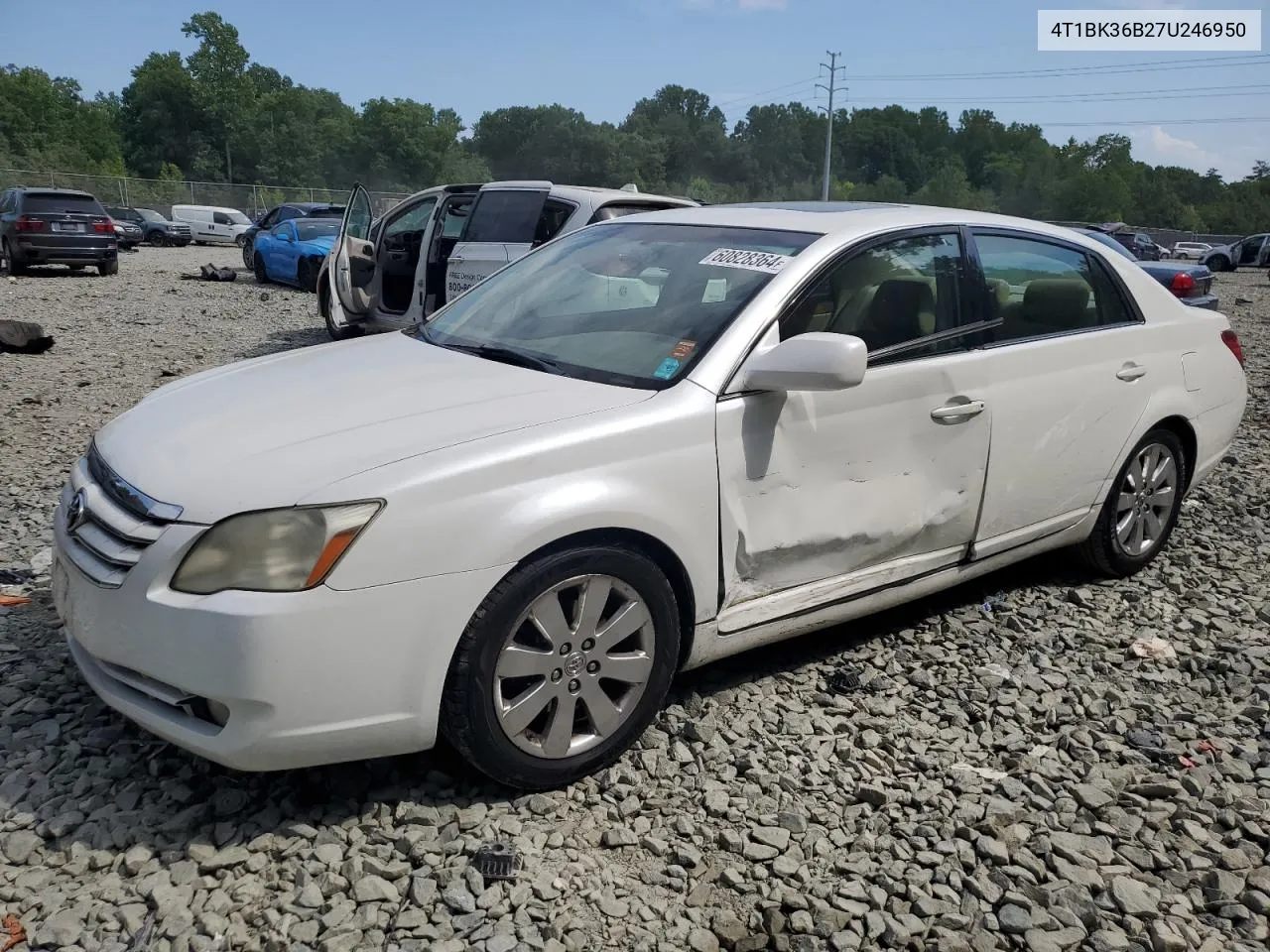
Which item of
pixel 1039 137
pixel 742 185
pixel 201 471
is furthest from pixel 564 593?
pixel 1039 137

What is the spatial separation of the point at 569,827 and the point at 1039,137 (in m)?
133

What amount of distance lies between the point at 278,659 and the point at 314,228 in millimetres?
17106

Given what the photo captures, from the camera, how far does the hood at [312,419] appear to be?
259cm

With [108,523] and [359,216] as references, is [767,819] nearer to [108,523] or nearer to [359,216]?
[108,523]

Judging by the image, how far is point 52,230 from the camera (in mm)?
19047

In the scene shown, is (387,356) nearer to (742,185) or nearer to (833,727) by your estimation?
(833,727)

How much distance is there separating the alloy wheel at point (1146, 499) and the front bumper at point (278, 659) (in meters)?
3.21

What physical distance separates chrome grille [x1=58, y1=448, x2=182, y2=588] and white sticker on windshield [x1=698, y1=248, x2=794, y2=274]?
6.32 feet

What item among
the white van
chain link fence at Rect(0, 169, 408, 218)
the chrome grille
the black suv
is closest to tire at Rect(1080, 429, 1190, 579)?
the chrome grille

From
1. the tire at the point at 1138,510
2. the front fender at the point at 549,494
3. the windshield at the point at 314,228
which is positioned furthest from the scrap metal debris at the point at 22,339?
the tire at the point at 1138,510

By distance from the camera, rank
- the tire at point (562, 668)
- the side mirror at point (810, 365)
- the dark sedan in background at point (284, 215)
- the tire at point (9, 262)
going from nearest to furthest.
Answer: the tire at point (562, 668), the side mirror at point (810, 365), the tire at point (9, 262), the dark sedan in background at point (284, 215)

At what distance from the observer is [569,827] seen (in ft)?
9.25

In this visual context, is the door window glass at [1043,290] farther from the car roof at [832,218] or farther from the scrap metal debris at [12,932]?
the scrap metal debris at [12,932]

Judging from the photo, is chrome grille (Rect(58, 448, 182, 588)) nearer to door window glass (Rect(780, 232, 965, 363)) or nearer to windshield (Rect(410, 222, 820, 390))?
windshield (Rect(410, 222, 820, 390))
